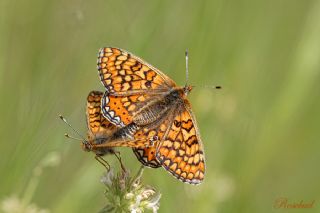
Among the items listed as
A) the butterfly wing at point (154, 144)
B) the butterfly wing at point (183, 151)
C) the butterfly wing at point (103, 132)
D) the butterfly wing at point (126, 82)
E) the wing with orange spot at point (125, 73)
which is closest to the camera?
the butterfly wing at point (103, 132)

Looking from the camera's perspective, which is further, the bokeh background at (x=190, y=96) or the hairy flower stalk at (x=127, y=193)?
the bokeh background at (x=190, y=96)

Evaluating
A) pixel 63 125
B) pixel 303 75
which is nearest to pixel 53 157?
pixel 63 125

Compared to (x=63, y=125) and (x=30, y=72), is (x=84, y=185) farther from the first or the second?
(x=30, y=72)

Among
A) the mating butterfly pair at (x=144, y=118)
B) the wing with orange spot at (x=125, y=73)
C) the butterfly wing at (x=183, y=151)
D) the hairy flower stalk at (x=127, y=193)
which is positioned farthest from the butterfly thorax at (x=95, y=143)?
the wing with orange spot at (x=125, y=73)

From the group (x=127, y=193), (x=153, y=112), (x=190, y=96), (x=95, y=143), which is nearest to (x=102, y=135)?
(x=95, y=143)

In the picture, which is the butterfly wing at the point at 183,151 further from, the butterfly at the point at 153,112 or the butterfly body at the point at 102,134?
the butterfly body at the point at 102,134

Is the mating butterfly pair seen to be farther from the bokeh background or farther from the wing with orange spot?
the bokeh background

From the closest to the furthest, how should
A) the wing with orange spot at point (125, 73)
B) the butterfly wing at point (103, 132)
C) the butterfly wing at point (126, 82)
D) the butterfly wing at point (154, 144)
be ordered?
the butterfly wing at point (103, 132) < the butterfly wing at point (154, 144) < the butterfly wing at point (126, 82) < the wing with orange spot at point (125, 73)

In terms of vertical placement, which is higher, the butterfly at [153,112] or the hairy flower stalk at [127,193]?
the butterfly at [153,112]

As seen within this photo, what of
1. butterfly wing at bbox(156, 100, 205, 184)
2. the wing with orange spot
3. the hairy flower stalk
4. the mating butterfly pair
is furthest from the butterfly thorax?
the wing with orange spot
